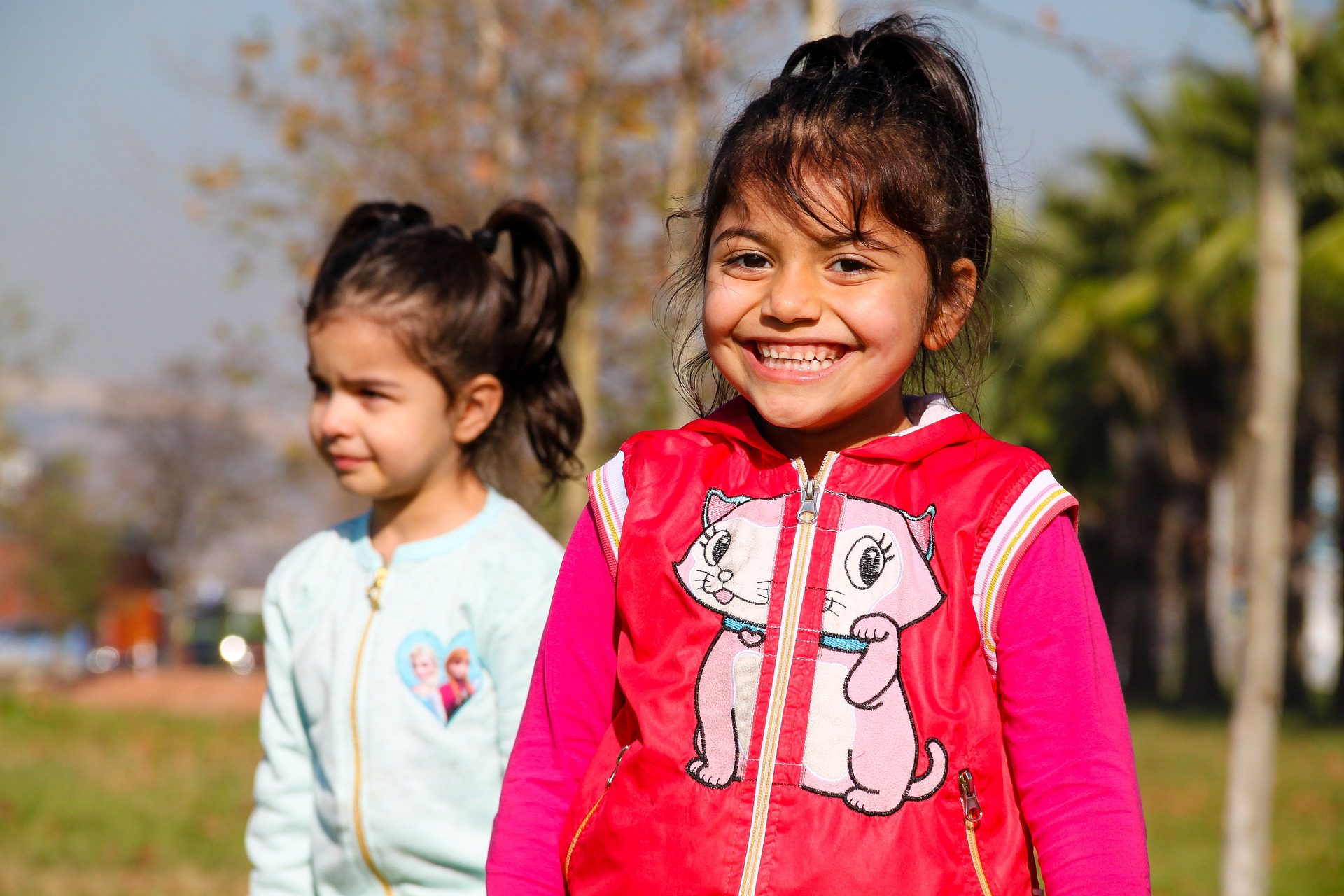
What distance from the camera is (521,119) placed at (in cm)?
998

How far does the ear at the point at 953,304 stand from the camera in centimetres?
173

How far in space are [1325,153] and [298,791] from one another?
14.8m

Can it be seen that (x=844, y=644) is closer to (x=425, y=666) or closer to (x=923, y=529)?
(x=923, y=529)

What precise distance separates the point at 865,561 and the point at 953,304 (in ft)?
1.15

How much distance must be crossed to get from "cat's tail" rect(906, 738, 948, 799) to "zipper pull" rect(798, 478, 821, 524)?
0.28 metres

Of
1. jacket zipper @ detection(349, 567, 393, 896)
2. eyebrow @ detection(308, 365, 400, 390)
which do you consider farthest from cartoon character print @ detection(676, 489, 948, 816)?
eyebrow @ detection(308, 365, 400, 390)

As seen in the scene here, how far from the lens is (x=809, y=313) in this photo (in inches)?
64.1

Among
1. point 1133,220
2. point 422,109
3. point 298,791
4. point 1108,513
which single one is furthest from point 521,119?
point 1108,513

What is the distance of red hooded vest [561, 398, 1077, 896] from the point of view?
1496mm

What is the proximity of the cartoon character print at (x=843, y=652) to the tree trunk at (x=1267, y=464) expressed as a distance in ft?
8.58

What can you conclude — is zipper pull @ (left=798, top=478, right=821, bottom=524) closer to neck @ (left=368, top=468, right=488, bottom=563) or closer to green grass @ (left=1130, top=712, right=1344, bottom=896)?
neck @ (left=368, top=468, right=488, bottom=563)

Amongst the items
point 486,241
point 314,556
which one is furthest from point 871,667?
point 486,241

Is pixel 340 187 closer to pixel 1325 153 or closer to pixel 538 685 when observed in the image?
pixel 538 685


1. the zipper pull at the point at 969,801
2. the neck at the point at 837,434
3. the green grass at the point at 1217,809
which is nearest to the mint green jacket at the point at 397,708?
the neck at the point at 837,434
